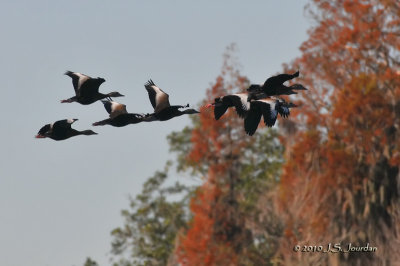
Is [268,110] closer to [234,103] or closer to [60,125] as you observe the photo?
[234,103]

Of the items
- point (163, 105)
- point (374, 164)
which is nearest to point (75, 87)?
point (163, 105)

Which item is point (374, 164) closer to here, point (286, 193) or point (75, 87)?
point (286, 193)

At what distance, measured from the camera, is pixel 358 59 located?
123 feet

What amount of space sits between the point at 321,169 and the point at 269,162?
7.29 m

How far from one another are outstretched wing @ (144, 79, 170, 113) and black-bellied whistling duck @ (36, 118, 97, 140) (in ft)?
2.80

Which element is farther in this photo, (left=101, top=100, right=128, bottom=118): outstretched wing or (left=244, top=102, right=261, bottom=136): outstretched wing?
(left=101, top=100, right=128, bottom=118): outstretched wing

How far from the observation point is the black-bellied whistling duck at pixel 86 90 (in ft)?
32.3

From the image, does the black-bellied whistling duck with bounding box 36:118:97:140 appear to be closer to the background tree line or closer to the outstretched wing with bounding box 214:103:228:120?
the outstretched wing with bounding box 214:103:228:120

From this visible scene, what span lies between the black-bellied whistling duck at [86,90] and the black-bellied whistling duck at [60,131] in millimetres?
656

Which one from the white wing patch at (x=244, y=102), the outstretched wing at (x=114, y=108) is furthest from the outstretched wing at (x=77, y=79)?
the white wing patch at (x=244, y=102)

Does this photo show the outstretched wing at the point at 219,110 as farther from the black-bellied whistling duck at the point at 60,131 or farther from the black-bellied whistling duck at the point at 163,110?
the black-bellied whistling duck at the point at 60,131

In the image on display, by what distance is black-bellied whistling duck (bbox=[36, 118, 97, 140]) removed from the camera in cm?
927

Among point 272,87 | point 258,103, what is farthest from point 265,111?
point 272,87

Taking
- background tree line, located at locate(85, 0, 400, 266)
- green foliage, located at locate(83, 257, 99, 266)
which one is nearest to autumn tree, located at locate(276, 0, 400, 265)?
background tree line, located at locate(85, 0, 400, 266)
